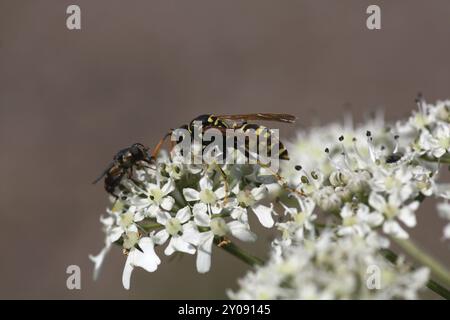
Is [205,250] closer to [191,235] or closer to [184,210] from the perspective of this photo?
[191,235]

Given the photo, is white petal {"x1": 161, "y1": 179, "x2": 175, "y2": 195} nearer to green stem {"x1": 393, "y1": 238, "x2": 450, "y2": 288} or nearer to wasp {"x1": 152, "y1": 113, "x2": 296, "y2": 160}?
wasp {"x1": 152, "y1": 113, "x2": 296, "y2": 160}

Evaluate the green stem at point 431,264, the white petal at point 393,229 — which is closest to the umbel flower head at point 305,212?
the white petal at point 393,229

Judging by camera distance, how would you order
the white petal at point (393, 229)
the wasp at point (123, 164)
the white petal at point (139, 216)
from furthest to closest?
1. the wasp at point (123, 164)
2. the white petal at point (139, 216)
3. the white petal at point (393, 229)

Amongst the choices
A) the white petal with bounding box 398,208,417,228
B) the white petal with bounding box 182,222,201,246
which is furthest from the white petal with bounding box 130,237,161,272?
the white petal with bounding box 398,208,417,228

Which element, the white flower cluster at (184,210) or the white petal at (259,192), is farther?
the white petal at (259,192)

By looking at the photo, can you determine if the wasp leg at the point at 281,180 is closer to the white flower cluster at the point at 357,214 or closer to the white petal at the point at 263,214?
the white flower cluster at the point at 357,214
